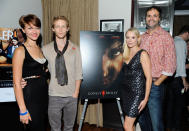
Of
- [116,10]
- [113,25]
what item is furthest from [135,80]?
[116,10]

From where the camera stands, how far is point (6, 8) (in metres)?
2.33

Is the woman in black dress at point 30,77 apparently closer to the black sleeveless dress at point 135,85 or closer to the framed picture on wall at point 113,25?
the black sleeveless dress at point 135,85

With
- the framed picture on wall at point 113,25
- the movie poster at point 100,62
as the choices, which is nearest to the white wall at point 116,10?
the framed picture on wall at point 113,25

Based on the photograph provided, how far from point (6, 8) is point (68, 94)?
1.66m

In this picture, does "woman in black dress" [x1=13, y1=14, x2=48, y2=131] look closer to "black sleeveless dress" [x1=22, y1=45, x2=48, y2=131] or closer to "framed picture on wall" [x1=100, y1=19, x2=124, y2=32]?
"black sleeveless dress" [x1=22, y1=45, x2=48, y2=131]

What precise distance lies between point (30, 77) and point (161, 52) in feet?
5.15

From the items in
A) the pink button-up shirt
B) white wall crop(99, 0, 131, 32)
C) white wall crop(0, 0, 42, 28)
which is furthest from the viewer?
white wall crop(99, 0, 131, 32)

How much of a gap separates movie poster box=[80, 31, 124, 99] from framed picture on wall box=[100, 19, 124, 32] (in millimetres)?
521

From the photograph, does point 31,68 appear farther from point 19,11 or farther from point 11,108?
point 19,11

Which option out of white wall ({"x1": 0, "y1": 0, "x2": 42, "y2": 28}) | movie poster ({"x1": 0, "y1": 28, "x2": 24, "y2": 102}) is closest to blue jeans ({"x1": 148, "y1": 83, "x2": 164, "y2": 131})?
movie poster ({"x1": 0, "y1": 28, "x2": 24, "y2": 102})

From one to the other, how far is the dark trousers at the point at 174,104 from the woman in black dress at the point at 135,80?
1.36 m

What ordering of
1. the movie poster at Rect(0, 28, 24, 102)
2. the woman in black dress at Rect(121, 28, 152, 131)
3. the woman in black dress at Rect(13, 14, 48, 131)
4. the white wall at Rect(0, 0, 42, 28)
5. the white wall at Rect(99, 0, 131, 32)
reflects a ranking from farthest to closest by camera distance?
the white wall at Rect(99, 0, 131, 32), the white wall at Rect(0, 0, 42, 28), the movie poster at Rect(0, 28, 24, 102), the woman in black dress at Rect(121, 28, 152, 131), the woman in black dress at Rect(13, 14, 48, 131)

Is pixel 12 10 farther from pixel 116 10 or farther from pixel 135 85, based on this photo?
pixel 135 85

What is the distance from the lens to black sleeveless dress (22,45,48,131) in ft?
5.07
